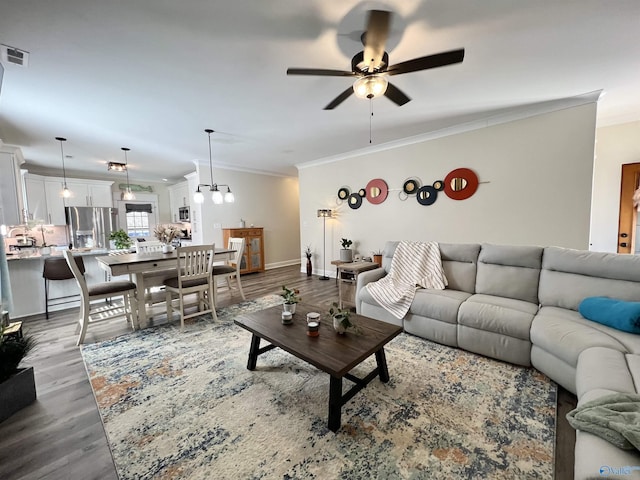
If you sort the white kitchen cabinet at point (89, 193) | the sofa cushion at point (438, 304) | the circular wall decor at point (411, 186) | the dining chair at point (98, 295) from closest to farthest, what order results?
the sofa cushion at point (438, 304)
the dining chair at point (98, 295)
the circular wall decor at point (411, 186)
the white kitchen cabinet at point (89, 193)

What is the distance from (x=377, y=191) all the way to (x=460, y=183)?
1.43 m

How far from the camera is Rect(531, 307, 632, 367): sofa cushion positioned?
168 centimetres

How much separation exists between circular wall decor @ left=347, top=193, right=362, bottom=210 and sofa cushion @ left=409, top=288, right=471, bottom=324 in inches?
105

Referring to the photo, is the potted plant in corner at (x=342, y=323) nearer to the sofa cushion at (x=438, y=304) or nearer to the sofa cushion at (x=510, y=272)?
the sofa cushion at (x=438, y=304)

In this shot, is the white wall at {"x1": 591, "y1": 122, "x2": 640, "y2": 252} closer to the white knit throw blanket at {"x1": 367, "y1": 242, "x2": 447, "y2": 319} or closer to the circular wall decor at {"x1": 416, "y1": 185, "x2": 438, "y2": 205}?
the circular wall decor at {"x1": 416, "y1": 185, "x2": 438, "y2": 205}

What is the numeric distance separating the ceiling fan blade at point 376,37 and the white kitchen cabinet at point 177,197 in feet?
21.0

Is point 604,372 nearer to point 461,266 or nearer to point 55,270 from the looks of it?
point 461,266

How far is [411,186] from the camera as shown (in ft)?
14.5

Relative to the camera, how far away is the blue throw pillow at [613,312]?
178 centimetres

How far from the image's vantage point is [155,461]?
139 centimetres

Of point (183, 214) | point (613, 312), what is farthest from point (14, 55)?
point (183, 214)

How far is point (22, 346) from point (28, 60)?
222cm

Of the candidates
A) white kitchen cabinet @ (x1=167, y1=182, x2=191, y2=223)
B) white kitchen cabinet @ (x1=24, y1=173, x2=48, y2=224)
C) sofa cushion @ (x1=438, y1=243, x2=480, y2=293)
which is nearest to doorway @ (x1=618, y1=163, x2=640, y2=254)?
sofa cushion @ (x1=438, y1=243, x2=480, y2=293)

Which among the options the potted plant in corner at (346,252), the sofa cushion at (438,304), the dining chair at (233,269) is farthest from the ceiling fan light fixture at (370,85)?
the potted plant in corner at (346,252)
